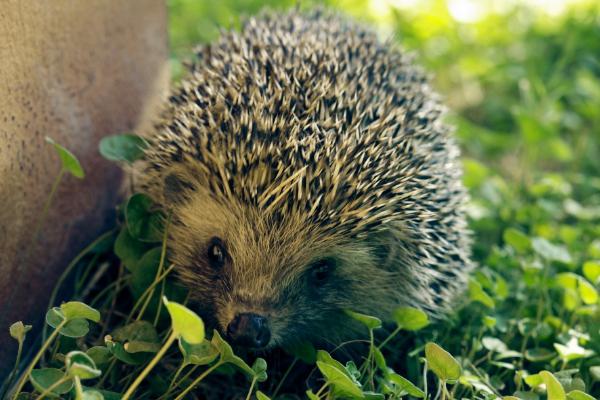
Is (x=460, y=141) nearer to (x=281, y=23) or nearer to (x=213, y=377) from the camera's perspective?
(x=281, y=23)

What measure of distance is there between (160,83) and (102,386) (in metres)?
1.41

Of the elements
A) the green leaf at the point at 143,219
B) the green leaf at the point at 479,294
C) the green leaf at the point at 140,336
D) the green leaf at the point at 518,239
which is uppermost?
the green leaf at the point at 518,239

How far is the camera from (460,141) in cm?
346

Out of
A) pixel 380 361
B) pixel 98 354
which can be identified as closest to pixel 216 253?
pixel 98 354

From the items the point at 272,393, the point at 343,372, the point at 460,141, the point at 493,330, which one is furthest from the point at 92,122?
the point at 460,141

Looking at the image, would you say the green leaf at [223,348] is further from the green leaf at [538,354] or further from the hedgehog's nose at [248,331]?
the green leaf at [538,354]

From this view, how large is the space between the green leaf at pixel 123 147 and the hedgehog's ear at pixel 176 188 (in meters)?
0.14

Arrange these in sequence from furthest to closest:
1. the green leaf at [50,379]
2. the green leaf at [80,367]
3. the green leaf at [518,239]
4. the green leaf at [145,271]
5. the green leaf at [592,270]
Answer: the green leaf at [518,239]
the green leaf at [592,270]
the green leaf at [145,271]
the green leaf at [50,379]
the green leaf at [80,367]

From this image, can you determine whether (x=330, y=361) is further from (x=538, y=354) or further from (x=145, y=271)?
(x=538, y=354)

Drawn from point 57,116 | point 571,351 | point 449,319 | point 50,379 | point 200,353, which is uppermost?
point 57,116

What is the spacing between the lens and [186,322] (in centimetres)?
145

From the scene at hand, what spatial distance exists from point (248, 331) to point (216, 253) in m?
0.32

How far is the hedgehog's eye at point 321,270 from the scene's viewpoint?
1975 millimetres

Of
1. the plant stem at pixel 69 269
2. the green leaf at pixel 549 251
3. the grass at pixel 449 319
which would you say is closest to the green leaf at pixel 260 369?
the grass at pixel 449 319
